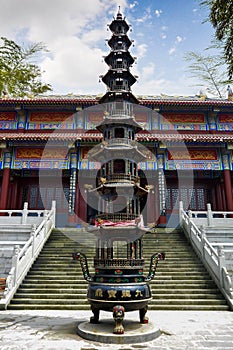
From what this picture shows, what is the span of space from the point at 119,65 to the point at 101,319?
22.6ft

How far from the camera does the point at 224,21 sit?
561 centimetres

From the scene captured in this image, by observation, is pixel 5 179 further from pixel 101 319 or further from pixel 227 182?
pixel 227 182

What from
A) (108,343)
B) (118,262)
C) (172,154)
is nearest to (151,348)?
(108,343)

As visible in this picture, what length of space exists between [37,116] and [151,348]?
1739 centimetres

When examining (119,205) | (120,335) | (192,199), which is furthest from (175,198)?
(120,335)

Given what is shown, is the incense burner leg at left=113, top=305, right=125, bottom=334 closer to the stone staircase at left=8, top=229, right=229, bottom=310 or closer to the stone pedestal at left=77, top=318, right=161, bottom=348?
the stone pedestal at left=77, top=318, right=161, bottom=348

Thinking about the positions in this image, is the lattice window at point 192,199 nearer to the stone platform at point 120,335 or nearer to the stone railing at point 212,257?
the stone railing at point 212,257

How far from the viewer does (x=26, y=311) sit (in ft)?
26.3

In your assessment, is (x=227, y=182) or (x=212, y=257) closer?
(x=212, y=257)

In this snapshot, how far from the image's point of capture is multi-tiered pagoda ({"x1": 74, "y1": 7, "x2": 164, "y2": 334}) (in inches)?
233

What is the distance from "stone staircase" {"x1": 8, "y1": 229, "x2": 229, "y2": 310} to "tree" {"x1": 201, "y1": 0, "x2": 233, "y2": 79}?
6.39 metres

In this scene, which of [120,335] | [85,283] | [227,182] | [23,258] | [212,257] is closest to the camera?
[120,335]

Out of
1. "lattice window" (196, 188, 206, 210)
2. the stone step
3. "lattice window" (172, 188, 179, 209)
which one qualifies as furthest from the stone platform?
"lattice window" (196, 188, 206, 210)

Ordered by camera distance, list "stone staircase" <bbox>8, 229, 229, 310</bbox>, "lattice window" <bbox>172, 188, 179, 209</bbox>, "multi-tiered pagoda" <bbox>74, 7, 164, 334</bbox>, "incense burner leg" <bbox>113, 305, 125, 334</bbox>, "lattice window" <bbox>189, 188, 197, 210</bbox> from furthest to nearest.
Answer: "lattice window" <bbox>189, 188, 197, 210</bbox>, "lattice window" <bbox>172, 188, 179, 209</bbox>, "stone staircase" <bbox>8, 229, 229, 310</bbox>, "multi-tiered pagoda" <bbox>74, 7, 164, 334</bbox>, "incense burner leg" <bbox>113, 305, 125, 334</bbox>
